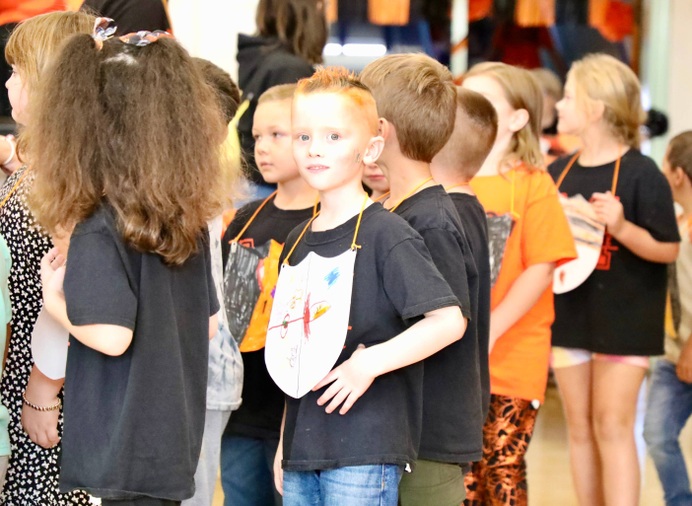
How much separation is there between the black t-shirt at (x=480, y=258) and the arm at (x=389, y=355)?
0.44 metres

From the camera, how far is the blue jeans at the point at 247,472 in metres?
2.71

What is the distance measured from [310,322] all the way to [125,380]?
1.31 ft

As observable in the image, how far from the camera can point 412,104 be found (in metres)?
2.24

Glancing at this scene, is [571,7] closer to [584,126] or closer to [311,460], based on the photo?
[584,126]

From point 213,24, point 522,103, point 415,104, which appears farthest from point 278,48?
point 415,104

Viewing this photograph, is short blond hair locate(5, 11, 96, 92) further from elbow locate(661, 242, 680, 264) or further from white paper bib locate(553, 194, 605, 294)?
elbow locate(661, 242, 680, 264)

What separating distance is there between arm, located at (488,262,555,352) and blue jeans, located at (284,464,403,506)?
929mm

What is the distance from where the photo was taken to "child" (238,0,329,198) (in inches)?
139

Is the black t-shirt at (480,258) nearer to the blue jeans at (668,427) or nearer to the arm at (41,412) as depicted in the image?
the arm at (41,412)

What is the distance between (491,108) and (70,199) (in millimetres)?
1307

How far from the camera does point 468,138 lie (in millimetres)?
2580

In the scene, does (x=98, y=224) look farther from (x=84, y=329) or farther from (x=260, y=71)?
(x=260, y=71)

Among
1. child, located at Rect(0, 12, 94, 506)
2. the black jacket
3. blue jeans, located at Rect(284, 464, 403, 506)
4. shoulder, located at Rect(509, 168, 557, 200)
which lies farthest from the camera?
the black jacket

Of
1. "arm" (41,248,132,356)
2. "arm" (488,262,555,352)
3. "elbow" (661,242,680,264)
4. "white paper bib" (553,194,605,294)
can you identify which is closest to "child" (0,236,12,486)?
"arm" (41,248,132,356)
